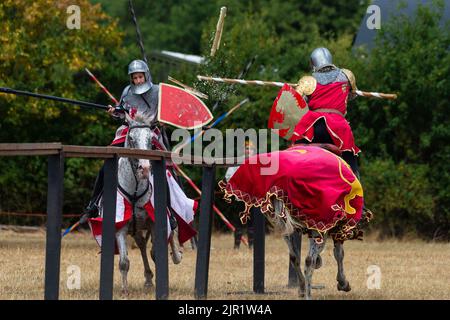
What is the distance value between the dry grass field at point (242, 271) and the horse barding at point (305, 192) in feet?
2.88

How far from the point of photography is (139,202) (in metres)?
12.1

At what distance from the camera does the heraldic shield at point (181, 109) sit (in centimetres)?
1202

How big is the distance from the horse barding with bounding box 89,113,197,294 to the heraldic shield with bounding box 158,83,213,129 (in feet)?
0.80

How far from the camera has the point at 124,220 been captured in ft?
39.0

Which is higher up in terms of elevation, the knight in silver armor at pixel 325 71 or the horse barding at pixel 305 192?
the knight in silver armor at pixel 325 71

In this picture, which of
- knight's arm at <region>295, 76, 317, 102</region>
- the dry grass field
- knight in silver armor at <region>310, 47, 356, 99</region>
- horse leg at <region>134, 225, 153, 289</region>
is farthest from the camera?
horse leg at <region>134, 225, 153, 289</region>

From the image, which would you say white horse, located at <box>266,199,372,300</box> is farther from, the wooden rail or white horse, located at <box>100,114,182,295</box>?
white horse, located at <box>100,114,182,295</box>

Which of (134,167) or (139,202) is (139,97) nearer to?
(134,167)

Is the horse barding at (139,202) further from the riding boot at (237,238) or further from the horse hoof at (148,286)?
the riding boot at (237,238)

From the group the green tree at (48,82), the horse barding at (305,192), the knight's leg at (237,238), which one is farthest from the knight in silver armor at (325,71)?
the green tree at (48,82)

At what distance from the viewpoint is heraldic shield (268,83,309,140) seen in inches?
440

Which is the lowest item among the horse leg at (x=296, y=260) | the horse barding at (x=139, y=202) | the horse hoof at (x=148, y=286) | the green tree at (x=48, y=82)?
the horse hoof at (x=148, y=286)

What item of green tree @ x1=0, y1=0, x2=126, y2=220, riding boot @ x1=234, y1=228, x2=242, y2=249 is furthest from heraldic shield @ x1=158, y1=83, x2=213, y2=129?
green tree @ x1=0, y1=0, x2=126, y2=220

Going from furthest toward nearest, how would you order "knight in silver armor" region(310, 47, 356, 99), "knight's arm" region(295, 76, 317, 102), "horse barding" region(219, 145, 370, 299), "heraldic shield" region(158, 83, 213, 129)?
"heraldic shield" region(158, 83, 213, 129) → "knight in silver armor" region(310, 47, 356, 99) → "knight's arm" region(295, 76, 317, 102) → "horse barding" region(219, 145, 370, 299)
